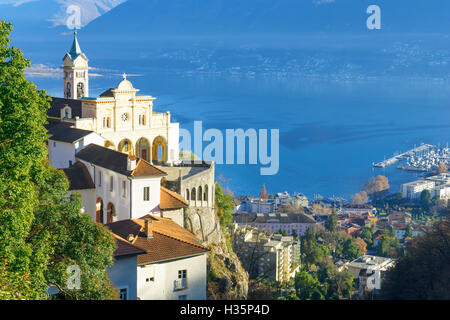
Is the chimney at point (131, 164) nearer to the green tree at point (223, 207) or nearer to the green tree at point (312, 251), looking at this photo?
the green tree at point (223, 207)

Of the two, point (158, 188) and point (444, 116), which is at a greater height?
point (444, 116)

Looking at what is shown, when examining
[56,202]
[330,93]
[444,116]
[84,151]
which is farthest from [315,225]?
[330,93]

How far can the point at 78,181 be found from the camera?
21.1 m

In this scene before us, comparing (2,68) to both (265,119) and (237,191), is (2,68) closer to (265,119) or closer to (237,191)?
(237,191)

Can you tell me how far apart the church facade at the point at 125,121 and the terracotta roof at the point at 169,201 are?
6733mm

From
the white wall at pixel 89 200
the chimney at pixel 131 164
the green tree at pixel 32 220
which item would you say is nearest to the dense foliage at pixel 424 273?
the chimney at pixel 131 164

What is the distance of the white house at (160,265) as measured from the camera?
13.4 m

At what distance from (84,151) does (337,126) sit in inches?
3931

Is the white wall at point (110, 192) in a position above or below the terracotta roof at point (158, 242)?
above

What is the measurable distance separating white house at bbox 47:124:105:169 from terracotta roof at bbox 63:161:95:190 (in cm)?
135

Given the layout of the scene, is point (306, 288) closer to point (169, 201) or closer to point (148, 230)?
point (169, 201)

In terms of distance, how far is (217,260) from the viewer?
2038cm

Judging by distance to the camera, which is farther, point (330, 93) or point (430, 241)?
point (330, 93)

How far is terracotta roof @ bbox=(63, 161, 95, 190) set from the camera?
20.8m
